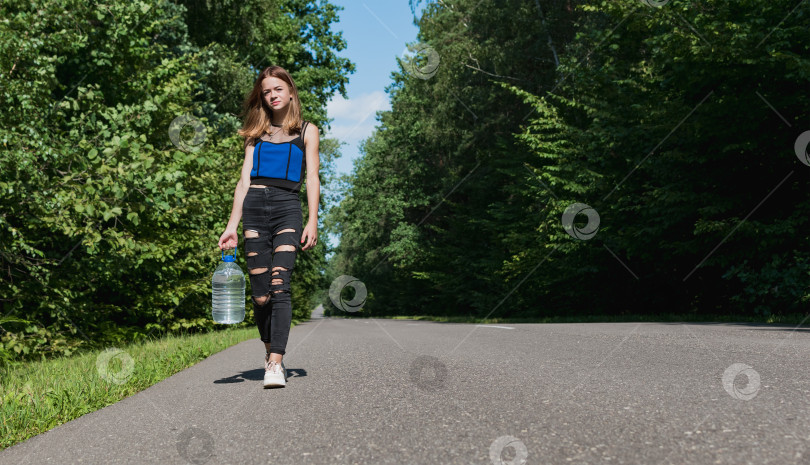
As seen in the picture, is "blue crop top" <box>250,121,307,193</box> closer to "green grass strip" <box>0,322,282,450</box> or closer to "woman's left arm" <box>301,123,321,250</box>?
"woman's left arm" <box>301,123,321,250</box>

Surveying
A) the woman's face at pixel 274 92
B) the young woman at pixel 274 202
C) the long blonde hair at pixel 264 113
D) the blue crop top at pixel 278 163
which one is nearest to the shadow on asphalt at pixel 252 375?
the young woman at pixel 274 202

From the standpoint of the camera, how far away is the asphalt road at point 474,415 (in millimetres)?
2623

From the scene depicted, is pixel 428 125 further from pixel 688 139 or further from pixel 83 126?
pixel 83 126

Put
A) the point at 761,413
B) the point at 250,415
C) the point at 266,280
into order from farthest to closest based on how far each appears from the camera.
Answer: the point at 266,280, the point at 250,415, the point at 761,413

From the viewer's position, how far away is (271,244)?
473 centimetres

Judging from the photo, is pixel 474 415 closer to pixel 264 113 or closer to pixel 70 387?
pixel 264 113

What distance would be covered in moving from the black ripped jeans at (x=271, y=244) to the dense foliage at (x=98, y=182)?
3222mm

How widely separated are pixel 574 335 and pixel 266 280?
16.2 feet

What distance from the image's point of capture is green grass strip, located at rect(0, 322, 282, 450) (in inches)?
145

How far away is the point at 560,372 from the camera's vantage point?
15.5ft

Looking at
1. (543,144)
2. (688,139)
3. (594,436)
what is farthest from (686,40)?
(594,436)

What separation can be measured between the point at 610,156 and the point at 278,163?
1560 centimetres

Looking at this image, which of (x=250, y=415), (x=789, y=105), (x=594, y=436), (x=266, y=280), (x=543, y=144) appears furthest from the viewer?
(x=543, y=144)

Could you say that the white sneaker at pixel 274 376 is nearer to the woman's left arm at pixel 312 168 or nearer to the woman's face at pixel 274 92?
the woman's left arm at pixel 312 168
